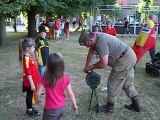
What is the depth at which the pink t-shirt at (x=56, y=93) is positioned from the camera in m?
4.01

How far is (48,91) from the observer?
4059 millimetres

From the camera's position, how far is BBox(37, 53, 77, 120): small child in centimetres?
380

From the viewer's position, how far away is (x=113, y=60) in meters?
5.73

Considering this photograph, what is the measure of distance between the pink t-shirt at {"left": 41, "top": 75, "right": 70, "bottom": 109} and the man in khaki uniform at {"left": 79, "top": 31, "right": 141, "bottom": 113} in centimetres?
143

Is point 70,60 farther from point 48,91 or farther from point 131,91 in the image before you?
point 48,91

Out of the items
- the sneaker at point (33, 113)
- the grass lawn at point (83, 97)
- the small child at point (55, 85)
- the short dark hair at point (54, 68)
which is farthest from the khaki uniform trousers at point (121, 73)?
the short dark hair at point (54, 68)

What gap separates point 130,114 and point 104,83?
2421mm

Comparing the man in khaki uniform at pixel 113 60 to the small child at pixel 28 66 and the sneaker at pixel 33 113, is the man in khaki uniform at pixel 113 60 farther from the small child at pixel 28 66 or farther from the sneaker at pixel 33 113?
the sneaker at pixel 33 113

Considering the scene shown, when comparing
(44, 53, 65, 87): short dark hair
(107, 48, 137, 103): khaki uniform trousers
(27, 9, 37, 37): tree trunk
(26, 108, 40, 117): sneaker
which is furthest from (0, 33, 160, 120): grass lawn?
(27, 9, 37, 37): tree trunk

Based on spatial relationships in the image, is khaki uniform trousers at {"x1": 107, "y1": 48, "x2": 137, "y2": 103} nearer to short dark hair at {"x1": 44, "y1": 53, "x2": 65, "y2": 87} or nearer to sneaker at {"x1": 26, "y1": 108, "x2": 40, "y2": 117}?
sneaker at {"x1": 26, "y1": 108, "x2": 40, "y2": 117}

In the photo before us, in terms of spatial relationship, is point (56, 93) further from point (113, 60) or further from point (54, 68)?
point (113, 60)

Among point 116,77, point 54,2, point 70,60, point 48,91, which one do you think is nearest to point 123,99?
point 116,77

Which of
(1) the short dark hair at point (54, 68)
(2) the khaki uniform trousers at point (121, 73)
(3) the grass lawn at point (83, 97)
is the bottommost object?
(3) the grass lawn at point (83, 97)

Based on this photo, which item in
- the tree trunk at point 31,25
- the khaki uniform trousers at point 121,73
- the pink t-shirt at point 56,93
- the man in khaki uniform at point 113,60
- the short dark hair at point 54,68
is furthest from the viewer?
the tree trunk at point 31,25
